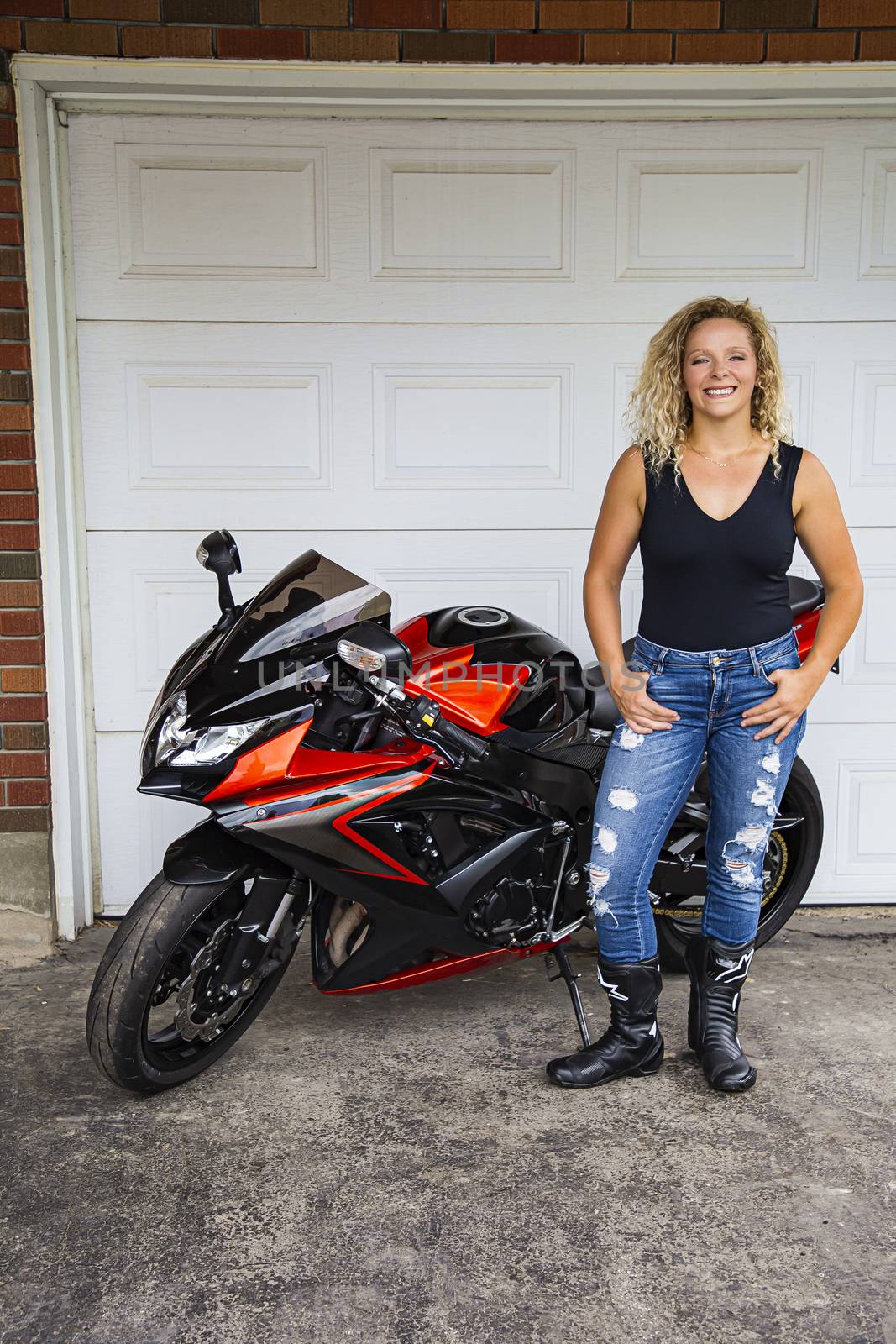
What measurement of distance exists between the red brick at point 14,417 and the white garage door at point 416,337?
19cm

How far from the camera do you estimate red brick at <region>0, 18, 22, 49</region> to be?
292cm

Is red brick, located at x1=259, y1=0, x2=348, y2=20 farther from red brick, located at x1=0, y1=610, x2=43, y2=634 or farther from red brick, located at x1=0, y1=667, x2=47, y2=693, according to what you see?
red brick, located at x1=0, y1=667, x2=47, y2=693

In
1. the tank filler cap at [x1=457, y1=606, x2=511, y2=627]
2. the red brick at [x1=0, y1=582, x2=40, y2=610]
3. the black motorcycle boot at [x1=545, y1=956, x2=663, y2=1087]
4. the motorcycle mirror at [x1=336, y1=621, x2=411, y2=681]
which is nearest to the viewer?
the motorcycle mirror at [x1=336, y1=621, x2=411, y2=681]

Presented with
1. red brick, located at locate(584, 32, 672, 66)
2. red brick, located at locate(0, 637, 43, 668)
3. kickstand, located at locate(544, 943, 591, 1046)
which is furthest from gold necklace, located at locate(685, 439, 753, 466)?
red brick, located at locate(0, 637, 43, 668)

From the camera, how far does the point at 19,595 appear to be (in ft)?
10.2

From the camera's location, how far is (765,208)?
3.20 meters

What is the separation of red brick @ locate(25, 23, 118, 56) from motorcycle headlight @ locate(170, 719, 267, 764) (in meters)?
2.08

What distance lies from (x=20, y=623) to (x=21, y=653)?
9cm

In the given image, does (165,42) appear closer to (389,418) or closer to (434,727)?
(389,418)

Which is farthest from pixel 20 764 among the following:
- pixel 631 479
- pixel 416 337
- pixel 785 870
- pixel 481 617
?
pixel 785 870

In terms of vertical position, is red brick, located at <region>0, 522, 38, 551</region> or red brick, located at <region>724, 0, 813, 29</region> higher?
red brick, located at <region>724, 0, 813, 29</region>

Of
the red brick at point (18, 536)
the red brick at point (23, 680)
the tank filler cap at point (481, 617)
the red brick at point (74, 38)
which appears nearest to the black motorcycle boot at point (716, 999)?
the tank filler cap at point (481, 617)

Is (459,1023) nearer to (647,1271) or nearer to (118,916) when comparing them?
(647,1271)

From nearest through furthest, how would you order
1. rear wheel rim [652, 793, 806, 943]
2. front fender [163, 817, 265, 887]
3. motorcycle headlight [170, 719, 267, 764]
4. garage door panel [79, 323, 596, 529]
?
motorcycle headlight [170, 719, 267, 764], front fender [163, 817, 265, 887], rear wheel rim [652, 793, 806, 943], garage door panel [79, 323, 596, 529]
